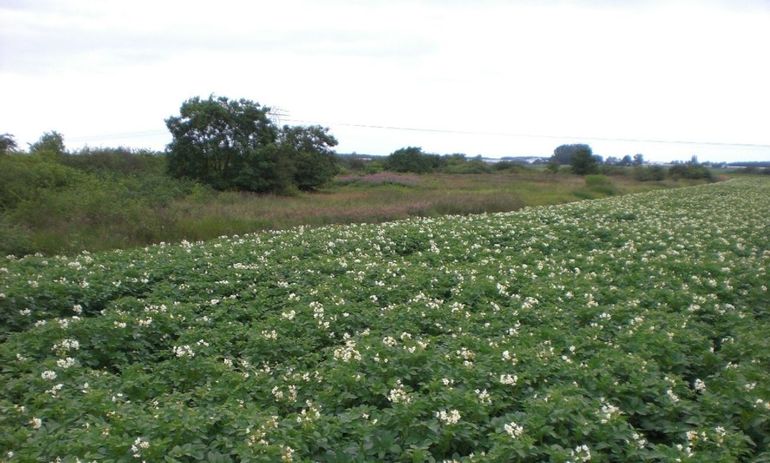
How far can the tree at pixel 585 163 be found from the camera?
71.9 meters

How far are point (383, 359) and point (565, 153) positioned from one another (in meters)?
77.9

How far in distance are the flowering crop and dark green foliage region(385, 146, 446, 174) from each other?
55330 millimetres

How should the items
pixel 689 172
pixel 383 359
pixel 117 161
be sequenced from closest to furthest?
pixel 383 359 < pixel 117 161 < pixel 689 172

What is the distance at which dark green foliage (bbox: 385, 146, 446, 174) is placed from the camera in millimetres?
65625

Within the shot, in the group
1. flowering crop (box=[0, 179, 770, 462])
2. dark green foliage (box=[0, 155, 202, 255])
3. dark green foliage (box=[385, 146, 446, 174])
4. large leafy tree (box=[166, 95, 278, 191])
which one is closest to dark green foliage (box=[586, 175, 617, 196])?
dark green foliage (box=[385, 146, 446, 174])

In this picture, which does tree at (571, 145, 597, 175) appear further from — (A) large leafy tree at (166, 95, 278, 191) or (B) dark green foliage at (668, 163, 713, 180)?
(A) large leafy tree at (166, 95, 278, 191)

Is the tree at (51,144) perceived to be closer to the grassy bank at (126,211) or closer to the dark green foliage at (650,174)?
the grassy bank at (126,211)

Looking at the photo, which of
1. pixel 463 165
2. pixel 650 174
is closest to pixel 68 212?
pixel 463 165

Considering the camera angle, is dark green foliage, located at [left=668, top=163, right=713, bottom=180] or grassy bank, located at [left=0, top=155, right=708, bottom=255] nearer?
grassy bank, located at [left=0, top=155, right=708, bottom=255]

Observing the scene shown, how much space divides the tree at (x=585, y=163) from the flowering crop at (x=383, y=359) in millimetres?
64988

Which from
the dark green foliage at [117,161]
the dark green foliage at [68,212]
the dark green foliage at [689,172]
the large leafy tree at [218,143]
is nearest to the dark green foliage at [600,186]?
the dark green foliage at [689,172]

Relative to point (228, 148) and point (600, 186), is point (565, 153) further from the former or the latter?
point (228, 148)

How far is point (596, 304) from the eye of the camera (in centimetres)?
726

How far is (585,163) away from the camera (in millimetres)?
72125
